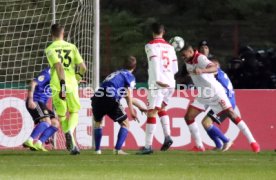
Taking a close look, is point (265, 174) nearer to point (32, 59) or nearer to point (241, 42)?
point (32, 59)

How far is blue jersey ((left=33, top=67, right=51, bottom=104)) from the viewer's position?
1858 centimetres

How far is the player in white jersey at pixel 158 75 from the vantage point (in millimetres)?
17812

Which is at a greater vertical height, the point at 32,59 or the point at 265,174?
the point at 32,59

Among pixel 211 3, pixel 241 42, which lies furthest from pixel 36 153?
pixel 211 3

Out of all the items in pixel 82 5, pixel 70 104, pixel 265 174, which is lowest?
pixel 265 174

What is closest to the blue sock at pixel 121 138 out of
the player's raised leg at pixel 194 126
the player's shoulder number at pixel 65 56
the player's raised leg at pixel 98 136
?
the player's raised leg at pixel 98 136

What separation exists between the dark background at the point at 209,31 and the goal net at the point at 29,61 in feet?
7.14

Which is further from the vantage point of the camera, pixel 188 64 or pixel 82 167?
pixel 188 64

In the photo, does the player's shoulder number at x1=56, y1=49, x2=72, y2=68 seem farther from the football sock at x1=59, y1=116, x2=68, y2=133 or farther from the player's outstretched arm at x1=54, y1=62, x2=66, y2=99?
the football sock at x1=59, y1=116, x2=68, y2=133

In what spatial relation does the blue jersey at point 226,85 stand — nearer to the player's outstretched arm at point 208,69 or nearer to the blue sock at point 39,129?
the player's outstretched arm at point 208,69

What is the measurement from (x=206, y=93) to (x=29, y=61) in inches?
276

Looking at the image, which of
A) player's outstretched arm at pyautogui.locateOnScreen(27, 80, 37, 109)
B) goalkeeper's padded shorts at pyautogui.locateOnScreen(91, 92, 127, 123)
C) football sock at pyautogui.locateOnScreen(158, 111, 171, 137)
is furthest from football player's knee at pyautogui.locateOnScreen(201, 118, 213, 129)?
player's outstretched arm at pyautogui.locateOnScreen(27, 80, 37, 109)

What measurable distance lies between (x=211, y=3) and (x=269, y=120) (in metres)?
12.3

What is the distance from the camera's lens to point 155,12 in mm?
33875
